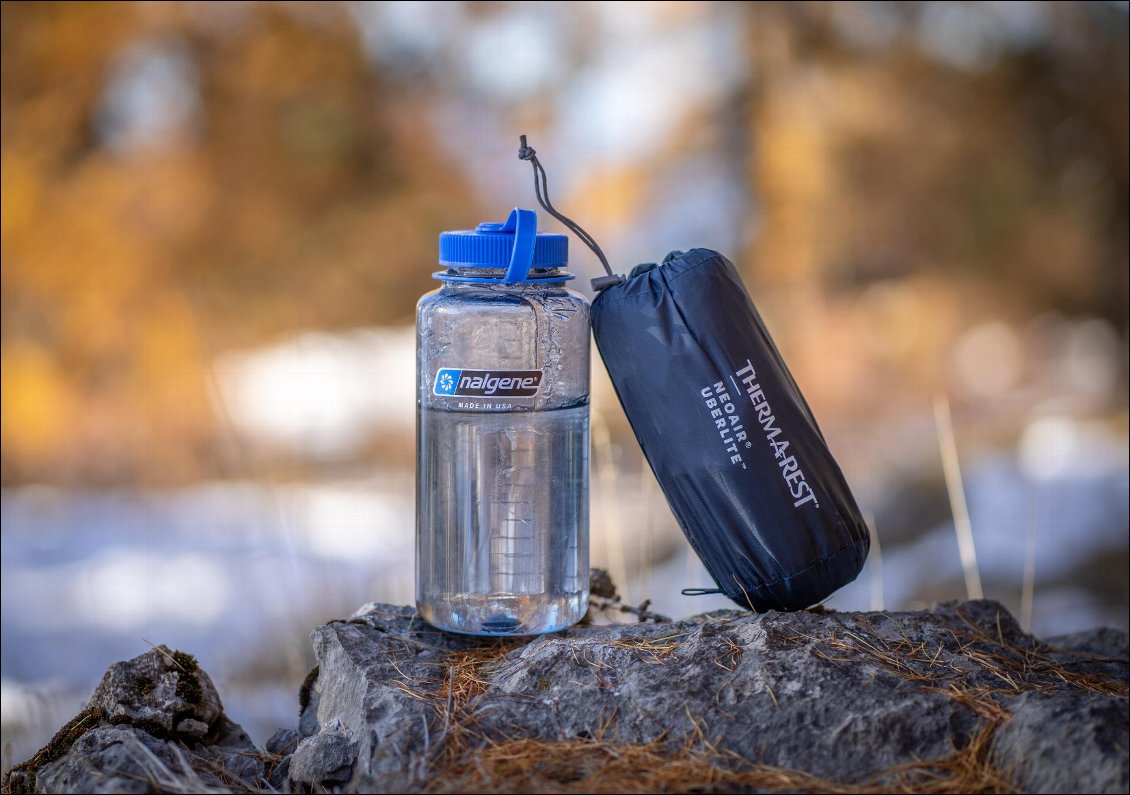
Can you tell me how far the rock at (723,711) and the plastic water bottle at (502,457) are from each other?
12 centimetres

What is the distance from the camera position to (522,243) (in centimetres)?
211

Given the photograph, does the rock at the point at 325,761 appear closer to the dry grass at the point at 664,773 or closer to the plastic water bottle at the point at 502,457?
the dry grass at the point at 664,773

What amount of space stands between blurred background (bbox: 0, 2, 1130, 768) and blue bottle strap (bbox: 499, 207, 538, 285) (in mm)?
4370

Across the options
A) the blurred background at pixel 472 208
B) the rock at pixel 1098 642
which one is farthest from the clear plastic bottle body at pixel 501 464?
the blurred background at pixel 472 208

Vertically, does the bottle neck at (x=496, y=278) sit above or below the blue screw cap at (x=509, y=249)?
below

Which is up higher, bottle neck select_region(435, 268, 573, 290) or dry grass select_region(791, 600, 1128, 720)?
bottle neck select_region(435, 268, 573, 290)

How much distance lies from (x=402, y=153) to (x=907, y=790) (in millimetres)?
5941

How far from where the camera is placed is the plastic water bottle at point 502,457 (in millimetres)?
2238

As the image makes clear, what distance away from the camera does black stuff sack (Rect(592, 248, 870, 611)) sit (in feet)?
7.02

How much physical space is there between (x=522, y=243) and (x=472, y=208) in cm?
494

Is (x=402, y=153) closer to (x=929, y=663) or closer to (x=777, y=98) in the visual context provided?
(x=777, y=98)

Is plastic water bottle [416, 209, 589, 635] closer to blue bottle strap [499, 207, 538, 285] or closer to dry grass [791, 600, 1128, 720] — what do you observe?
blue bottle strap [499, 207, 538, 285]

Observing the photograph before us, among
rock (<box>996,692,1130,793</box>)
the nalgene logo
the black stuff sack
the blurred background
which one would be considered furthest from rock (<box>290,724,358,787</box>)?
the blurred background

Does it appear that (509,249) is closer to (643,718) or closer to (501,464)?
(501,464)
